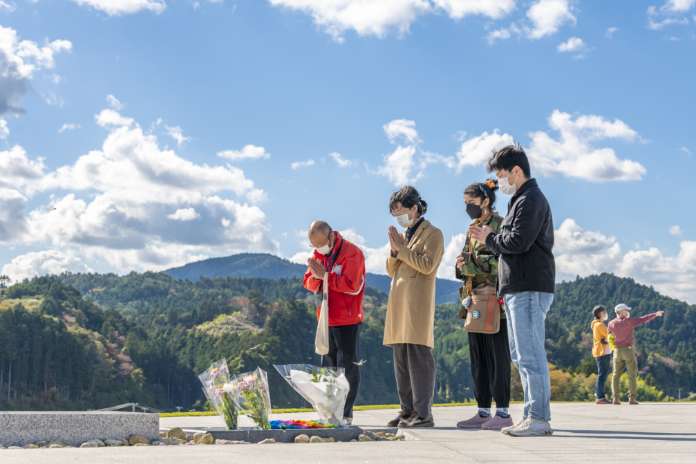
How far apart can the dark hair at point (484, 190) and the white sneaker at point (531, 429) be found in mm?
1892

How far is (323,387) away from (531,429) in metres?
1.52

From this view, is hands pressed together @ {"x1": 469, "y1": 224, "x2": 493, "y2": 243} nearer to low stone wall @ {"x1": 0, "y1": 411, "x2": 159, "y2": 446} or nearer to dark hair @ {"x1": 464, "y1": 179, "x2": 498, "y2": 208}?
dark hair @ {"x1": 464, "y1": 179, "x2": 498, "y2": 208}

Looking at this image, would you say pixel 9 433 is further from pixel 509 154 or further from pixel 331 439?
pixel 509 154

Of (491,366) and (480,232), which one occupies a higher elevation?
(480,232)

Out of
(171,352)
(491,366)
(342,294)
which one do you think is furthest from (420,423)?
(171,352)

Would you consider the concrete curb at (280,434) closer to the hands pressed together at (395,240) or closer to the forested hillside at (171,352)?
the hands pressed together at (395,240)

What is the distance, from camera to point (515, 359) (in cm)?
639

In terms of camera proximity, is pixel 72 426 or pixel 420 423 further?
pixel 420 423

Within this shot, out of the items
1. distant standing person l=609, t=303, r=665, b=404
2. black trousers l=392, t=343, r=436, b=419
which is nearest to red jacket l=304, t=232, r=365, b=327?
black trousers l=392, t=343, r=436, b=419

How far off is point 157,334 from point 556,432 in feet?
530

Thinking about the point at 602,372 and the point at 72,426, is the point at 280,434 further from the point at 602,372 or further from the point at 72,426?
the point at 602,372

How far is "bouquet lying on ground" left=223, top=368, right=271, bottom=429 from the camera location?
265 inches

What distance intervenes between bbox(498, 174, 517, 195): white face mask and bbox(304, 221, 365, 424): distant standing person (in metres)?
1.78

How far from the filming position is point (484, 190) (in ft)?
24.5
